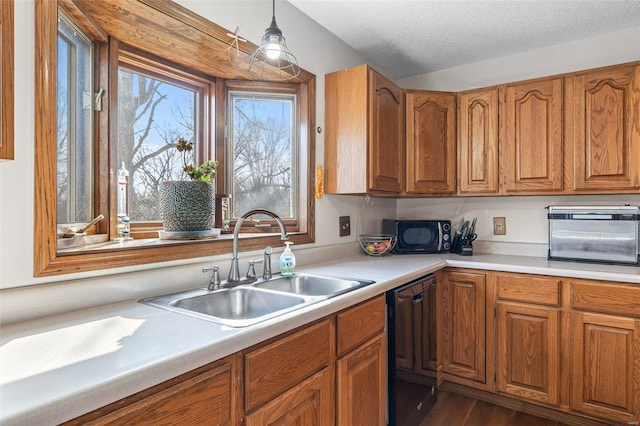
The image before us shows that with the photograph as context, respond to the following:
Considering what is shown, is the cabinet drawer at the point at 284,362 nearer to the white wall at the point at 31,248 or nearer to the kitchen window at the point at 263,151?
the white wall at the point at 31,248

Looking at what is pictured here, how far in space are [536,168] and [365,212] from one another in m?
1.17

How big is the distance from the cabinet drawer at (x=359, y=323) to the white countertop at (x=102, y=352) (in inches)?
2.9

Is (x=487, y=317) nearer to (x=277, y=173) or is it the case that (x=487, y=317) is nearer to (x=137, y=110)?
(x=277, y=173)

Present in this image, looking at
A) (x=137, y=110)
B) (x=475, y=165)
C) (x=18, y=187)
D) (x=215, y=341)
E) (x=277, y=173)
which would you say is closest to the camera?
(x=215, y=341)

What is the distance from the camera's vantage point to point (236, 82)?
6.73ft

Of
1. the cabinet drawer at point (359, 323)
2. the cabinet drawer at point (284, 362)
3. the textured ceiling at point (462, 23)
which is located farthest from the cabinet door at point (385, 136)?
the cabinet drawer at point (284, 362)

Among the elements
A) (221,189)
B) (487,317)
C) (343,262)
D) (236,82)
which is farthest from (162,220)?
(487,317)

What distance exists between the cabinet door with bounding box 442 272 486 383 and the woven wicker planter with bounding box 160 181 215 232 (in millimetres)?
1646

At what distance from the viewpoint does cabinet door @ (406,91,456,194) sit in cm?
262

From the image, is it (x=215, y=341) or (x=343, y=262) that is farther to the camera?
(x=343, y=262)

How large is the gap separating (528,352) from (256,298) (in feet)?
5.51

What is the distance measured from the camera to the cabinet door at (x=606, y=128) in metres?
2.08

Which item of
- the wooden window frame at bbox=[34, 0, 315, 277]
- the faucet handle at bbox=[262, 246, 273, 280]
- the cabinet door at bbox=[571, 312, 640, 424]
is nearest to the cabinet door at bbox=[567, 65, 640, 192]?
the cabinet door at bbox=[571, 312, 640, 424]

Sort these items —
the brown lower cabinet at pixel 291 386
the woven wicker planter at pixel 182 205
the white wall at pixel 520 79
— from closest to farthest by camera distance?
the brown lower cabinet at pixel 291 386 < the woven wicker planter at pixel 182 205 < the white wall at pixel 520 79
